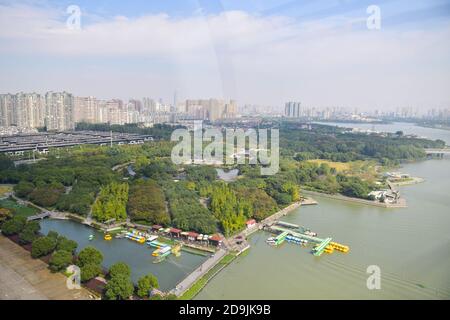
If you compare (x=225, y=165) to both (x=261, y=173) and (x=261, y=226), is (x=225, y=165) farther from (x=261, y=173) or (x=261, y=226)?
(x=261, y=226)

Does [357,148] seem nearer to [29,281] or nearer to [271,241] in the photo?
[271,241]

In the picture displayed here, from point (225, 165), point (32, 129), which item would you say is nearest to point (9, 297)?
point (225, 165)

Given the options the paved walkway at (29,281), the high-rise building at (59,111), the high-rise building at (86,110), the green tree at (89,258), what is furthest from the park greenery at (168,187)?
the high-rise building at (86,110)

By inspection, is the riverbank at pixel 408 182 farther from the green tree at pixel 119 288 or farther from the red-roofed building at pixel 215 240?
the green tree at pixel 119 288

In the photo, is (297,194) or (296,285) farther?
(297,194)

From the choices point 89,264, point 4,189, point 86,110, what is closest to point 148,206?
point 89,264
